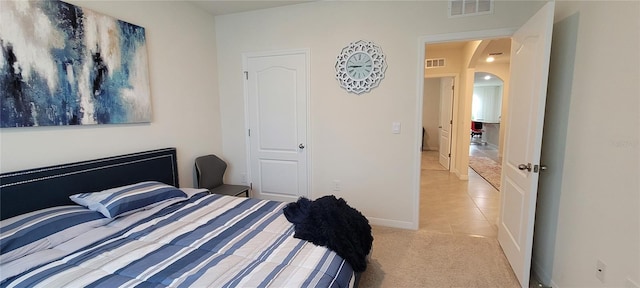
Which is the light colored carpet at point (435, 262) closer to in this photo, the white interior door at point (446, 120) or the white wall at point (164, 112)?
the white wall at point (164, 112)

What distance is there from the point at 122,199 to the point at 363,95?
7.55ft

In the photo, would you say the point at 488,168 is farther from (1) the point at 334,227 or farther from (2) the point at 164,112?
(2) the point at 164,112

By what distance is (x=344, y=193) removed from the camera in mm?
3162

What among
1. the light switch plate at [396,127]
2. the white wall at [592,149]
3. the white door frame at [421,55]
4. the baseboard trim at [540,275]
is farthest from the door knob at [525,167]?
the light switch plate at [396,127]

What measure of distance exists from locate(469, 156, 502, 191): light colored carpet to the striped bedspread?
411 centimetres

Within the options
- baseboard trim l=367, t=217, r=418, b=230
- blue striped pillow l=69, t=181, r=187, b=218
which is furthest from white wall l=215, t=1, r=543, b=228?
blue striped pillow l=69, t=181, r=187, b=218

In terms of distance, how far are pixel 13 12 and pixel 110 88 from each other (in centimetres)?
69

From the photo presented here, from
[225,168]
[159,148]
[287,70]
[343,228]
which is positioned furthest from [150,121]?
[343,228]

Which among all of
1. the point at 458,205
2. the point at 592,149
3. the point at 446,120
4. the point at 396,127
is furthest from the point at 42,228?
the point at 446,120

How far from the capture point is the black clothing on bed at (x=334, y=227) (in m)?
1.59

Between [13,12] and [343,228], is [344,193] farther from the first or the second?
[13,12]

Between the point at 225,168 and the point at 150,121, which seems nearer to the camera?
the point at 150,121

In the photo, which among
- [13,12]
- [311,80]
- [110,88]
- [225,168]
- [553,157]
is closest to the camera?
[13,12]

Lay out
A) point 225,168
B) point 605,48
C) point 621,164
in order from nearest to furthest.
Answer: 1. point 621,164
2. point 605,48
3. point 225,168
